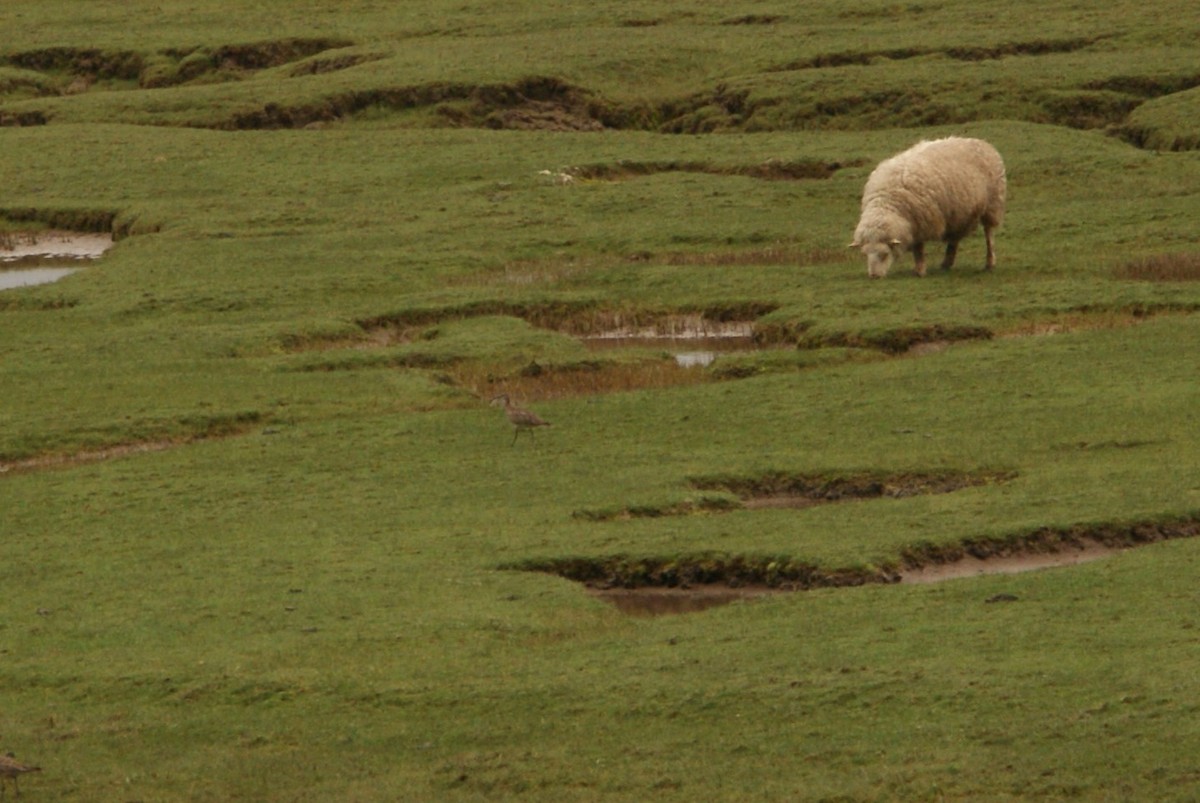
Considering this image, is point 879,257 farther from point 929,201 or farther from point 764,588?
point 764,588

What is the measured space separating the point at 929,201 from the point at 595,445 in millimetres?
9051

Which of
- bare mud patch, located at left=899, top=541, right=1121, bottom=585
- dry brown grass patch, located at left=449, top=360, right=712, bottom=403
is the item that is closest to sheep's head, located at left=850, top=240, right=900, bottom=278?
dry brown grass patch, located at left=449, top=360, right=712, bottom=403

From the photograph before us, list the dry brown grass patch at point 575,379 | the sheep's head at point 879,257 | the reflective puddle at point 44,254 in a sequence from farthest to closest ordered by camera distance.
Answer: the reflective puddle at point 44,254, the sheep's head at point 879,257, the dry brown grass patch at point 575,379

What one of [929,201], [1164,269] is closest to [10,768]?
[929,201]

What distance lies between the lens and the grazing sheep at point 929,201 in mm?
28297

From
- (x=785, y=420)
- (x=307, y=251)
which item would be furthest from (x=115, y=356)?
(x=785, y=420)

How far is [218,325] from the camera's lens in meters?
28.5

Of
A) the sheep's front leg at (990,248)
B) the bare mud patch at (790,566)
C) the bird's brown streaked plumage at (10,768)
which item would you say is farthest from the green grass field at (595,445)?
the bird's brown streaked plumage at (10,768)

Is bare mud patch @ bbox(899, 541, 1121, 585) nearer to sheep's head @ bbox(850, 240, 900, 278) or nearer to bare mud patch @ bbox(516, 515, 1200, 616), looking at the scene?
bare mud patch @ bbox(516, 515, 1200, 616)

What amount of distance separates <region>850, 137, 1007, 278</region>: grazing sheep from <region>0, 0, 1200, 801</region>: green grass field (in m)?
0.67

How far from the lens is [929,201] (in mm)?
28234

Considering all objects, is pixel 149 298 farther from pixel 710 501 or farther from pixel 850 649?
pixel 850 649

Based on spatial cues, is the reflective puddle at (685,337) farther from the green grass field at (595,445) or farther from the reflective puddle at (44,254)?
the reflective puddle at (44,254)

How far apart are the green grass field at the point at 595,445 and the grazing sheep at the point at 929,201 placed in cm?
67
